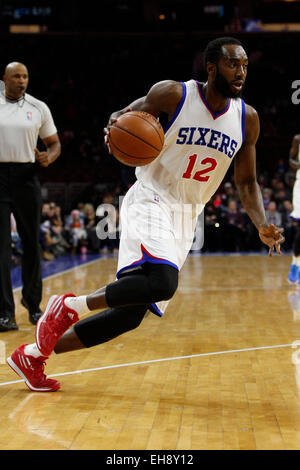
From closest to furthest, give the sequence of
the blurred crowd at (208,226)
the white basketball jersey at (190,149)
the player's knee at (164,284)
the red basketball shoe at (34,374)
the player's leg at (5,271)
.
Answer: the player's knee at (164,284) → the red basketball shoe at (34,374) → the white basketball jersey at (190,149) → the player's leg at (5,271) → the blurred crowd at (208,226)

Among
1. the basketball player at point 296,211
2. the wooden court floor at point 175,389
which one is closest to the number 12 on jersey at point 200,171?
the wooden court floor at point 175,389

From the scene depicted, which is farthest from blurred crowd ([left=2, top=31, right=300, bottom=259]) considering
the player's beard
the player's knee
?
the player's knee

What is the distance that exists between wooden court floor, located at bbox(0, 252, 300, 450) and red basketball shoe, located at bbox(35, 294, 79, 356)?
0.87 ft

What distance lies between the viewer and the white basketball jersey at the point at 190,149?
136 inches

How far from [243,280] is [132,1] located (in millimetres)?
14805

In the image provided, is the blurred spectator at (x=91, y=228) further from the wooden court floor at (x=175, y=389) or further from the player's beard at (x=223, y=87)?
the player's beard at (x=223, y=87)

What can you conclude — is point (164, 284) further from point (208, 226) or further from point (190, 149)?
point (208, 226)

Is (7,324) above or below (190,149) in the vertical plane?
below

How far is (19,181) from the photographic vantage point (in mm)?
5312

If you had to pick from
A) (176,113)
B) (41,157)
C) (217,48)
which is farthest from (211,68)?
(41,157)

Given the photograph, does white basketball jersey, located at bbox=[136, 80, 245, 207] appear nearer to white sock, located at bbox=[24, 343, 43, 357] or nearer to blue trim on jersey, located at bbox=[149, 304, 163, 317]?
blue trim on jersey, located at bbox=[149, 304, 163, 317]

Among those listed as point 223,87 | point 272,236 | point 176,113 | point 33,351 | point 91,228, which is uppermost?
point 223,87

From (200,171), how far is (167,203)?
→ 27 cm

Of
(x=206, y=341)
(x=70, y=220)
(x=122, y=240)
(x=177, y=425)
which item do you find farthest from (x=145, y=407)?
(x=70, y=220)
